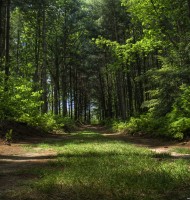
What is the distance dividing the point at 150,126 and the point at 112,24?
17.9 meters

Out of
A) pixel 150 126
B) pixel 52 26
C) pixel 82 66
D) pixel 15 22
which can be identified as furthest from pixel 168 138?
pixel 82 66

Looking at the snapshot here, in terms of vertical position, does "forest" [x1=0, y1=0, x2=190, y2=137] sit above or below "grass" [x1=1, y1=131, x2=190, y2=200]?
above

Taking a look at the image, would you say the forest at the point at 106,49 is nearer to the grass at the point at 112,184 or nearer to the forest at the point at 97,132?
the forest at the point at 97,132

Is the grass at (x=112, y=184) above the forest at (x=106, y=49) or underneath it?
underneath

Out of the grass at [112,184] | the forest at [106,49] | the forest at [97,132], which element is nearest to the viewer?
the grass at [112,184]

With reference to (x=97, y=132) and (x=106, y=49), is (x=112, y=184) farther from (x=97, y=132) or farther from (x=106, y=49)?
(x=106, y=49)

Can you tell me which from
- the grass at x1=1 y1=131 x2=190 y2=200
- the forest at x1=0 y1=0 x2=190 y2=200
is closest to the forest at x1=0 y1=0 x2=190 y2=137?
the forest at x1=0 y1=0 x2=190 y2=200

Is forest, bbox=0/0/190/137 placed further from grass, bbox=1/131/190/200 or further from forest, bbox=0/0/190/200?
grass, bbox=1/131/190/200

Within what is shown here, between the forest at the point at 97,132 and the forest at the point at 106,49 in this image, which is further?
the forest at the point at 106,49

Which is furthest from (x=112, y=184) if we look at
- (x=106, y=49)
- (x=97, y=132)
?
(x=106, y=49)

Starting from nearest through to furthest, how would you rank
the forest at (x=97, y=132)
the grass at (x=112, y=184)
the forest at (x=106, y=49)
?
the grass at (x=112, y=184)
the forest at (x=97, y=132)
the forest at (x=106, y=49)

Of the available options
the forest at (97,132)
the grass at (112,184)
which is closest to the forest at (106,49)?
the forest at (97,132)

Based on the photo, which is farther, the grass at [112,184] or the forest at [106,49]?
the forest at [106,49]

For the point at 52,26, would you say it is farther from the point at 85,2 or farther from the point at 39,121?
the point at 39,121
